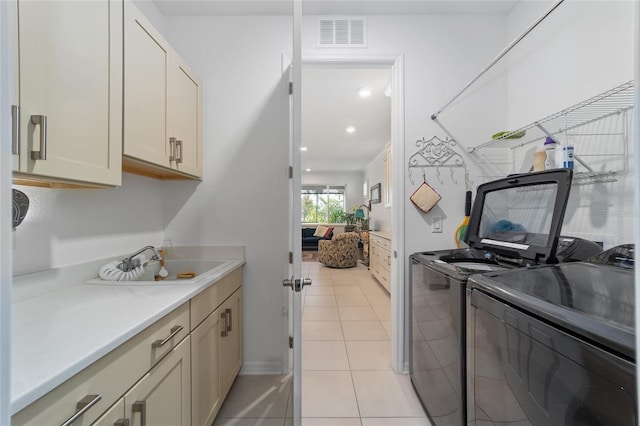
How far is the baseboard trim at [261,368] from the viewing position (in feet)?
6.31

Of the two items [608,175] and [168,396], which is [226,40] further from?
[608,175]

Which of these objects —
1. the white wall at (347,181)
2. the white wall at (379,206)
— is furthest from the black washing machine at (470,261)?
the white wall at (347,181)

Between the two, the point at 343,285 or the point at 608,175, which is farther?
the point at 343,285

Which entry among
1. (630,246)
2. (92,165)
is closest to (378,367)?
(630,246)

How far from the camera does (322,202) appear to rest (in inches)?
365

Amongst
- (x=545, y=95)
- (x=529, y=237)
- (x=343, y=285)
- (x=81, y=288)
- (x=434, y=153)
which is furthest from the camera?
(x=343, y=285)

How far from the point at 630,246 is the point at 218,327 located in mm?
1911

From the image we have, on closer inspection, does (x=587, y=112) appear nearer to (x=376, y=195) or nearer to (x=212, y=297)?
(x=212, y=297)

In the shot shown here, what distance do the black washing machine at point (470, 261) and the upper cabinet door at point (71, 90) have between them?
158cm

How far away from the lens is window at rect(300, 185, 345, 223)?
914 cm

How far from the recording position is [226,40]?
195 centimetres

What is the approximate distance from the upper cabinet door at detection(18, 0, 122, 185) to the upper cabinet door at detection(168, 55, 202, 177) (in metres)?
0.42

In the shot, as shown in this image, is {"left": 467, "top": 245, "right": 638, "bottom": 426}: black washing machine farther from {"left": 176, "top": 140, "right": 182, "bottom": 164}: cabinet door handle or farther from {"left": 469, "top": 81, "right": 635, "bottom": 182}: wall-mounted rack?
{"left": 176, "top": 140, "right": 182, "bottom": 164}: cabinet door handle

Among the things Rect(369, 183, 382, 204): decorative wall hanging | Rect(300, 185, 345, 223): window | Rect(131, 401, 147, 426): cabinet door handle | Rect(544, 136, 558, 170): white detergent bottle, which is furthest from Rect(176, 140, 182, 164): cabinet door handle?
Rect(300, 185, 345, 223): window
